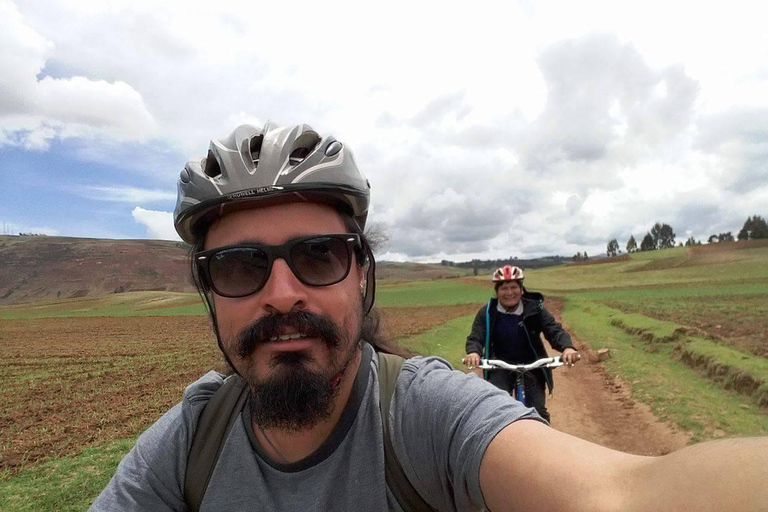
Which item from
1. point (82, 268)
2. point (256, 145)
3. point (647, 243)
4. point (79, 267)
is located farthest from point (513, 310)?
point (79, 267)

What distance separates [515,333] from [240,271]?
4.72m

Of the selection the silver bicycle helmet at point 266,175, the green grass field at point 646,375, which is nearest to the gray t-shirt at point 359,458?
the silver bicycle helmet at point 266,175

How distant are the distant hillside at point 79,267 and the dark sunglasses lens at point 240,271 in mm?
151565

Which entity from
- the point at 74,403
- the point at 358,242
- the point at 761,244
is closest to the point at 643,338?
the point at 358,242

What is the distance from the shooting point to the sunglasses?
193 cm

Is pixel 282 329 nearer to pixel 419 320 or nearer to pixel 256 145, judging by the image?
pixel 256 145

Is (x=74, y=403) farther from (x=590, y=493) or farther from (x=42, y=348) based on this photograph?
(x=42, y=348)

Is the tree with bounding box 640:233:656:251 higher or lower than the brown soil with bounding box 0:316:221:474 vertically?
higher

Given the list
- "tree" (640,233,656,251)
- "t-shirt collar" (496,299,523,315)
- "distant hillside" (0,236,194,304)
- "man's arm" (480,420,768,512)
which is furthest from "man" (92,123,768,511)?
"tree" (640,233,656,251)

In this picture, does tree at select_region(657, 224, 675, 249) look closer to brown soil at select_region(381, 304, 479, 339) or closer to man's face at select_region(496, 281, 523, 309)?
brown soil at select_region(381, 304, 479, 339)

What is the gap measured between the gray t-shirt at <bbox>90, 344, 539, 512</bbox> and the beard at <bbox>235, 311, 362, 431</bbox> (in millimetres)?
107

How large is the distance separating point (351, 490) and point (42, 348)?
1233 inches

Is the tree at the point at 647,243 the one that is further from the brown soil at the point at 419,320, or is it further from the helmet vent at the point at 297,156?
the helmet vent at the point at 297,156

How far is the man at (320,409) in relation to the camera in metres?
1.25
